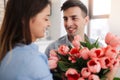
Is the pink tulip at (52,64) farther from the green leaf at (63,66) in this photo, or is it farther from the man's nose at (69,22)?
the man's nose at (69,22)

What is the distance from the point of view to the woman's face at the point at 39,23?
805 millimetres

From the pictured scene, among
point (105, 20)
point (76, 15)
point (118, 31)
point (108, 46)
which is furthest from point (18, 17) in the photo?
point (105, 20)

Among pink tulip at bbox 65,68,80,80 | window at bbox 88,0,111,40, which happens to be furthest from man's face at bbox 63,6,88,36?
window at bbox 88,0,111,40

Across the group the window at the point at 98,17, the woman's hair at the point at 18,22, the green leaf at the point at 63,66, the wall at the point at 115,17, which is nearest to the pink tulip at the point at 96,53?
the green leaf at the point at 63,66

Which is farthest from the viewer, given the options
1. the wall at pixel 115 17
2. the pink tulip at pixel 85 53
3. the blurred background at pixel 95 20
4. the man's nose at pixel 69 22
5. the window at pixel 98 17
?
the window at pixel 98 17

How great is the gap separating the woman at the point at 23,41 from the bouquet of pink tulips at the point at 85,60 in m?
0.12

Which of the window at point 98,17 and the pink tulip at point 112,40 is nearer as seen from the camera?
the pink tulip at point 112,40

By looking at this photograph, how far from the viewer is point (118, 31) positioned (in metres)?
2.62

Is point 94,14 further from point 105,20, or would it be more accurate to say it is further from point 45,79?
point 45,79

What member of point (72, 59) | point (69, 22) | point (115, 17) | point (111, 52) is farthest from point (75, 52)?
point (115, 17)

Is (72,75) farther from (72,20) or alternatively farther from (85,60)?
(72,20)

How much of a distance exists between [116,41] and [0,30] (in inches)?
17.3

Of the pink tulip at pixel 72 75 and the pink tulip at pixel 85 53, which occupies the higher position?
the pink tulip at pixel 85 53

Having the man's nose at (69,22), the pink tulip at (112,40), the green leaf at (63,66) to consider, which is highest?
the man's nose at (69,22)
